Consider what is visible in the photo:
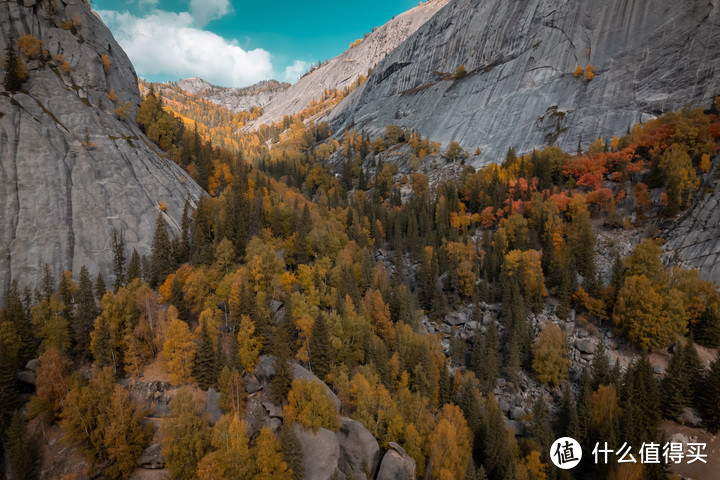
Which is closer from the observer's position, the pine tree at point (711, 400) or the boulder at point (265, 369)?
the boulder at point (265, 369)

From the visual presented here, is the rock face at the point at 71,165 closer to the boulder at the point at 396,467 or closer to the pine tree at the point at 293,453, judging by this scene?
the pine tree at the point at 293,453

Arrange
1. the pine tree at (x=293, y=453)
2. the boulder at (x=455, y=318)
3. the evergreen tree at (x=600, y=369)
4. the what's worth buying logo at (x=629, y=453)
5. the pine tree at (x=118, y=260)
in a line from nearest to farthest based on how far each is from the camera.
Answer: the pine tree at (x=293, y=453)
the what's worth buying logo at (x=629, y=453)
the evergreen tree at (x=600, y=369)
the pine tree at (x=118, y=260)
the boulder at (x=455, y=318)

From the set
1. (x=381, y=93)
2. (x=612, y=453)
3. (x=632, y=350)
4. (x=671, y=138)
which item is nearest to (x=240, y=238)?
(x=612, y=453)

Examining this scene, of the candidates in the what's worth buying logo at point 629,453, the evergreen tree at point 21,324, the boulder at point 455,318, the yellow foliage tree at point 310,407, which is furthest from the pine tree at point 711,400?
the evergreen tree at point 21,324

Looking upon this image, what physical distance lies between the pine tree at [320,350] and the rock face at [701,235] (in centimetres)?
6324

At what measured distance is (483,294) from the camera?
229ft

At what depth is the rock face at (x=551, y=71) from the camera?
3671 inches

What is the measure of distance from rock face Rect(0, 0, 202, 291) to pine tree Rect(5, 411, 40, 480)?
25761 mm

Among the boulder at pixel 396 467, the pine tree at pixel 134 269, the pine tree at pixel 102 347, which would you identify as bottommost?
the boulder at pixel 396 467

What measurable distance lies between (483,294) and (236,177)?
6303 cm

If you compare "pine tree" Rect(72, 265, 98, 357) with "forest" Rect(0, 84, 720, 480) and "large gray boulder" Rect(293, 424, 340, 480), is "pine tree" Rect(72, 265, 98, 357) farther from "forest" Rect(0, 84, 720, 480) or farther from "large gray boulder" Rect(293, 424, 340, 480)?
"large gray boulder" Rect(293, 424, 340, 480)

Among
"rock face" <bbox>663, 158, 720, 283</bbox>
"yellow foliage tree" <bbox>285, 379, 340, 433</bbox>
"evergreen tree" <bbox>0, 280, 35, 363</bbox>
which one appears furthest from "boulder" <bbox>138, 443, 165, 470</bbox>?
"rock face" <bbox>663, 158, 720, 283</bbox>

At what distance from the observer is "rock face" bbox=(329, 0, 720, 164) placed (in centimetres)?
9325

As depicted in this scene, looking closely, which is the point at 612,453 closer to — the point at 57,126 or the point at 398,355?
the point at 398,355
